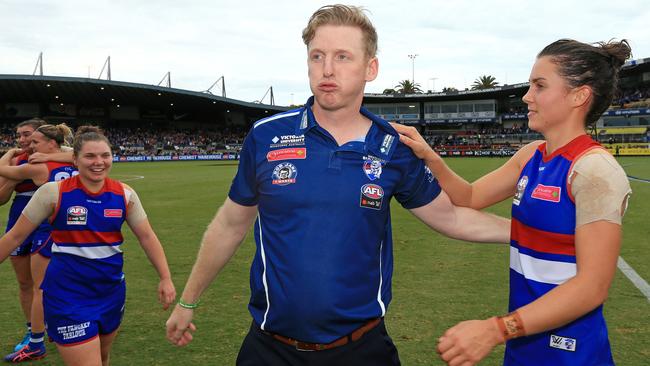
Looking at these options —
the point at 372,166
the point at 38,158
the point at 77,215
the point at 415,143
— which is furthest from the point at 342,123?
the point at 38,158

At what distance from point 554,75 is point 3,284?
324 inches

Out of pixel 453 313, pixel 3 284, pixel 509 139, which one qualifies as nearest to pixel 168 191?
pixel 3 284

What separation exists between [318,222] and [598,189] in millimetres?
1235

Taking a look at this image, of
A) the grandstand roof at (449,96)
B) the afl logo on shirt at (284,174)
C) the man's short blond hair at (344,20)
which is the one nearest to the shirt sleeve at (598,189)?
the man's short blond hair at (344,20)

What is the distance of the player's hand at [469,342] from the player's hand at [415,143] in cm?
105

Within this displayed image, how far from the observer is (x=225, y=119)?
87000 mm

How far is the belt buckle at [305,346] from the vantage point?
2.50m

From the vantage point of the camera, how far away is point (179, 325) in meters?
2.96

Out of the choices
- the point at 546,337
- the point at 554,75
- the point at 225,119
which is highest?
the point at 225,119

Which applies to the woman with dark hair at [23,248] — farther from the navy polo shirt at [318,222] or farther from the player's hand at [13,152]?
the navy polo shirt at [318,222]

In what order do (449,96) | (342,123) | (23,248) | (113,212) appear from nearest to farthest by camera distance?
(342,123) → (113,212) → (23,248) → (449,96)

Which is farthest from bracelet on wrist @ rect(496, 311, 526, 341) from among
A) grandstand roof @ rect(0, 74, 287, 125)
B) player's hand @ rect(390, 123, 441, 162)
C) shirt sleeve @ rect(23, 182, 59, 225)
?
grandstand roof @ rect(0, 74, 287, 125)

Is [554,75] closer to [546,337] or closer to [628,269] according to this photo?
[546,337]

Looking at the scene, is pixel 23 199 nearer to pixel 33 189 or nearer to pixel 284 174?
pixel 33 189
